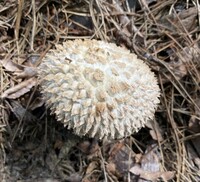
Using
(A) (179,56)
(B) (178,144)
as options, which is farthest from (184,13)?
(B) (178,144)

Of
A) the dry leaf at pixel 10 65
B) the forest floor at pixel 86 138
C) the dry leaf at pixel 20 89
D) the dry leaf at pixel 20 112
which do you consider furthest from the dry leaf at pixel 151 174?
the dry leaf at pixel 10 65

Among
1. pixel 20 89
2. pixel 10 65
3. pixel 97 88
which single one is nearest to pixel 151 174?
pixel 97 88

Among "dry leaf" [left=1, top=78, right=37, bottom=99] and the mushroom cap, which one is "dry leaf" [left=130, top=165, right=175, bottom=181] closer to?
the mushroom cap

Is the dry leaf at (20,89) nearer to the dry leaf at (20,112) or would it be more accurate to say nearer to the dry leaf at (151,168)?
the dry leaf at (20,112)

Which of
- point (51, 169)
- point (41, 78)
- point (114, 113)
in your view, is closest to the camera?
point (114, 113)

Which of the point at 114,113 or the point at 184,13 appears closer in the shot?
the point at 114,113

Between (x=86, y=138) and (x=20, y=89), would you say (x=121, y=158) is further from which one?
(x=20, y=89)

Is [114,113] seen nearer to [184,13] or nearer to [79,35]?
[79,35]
